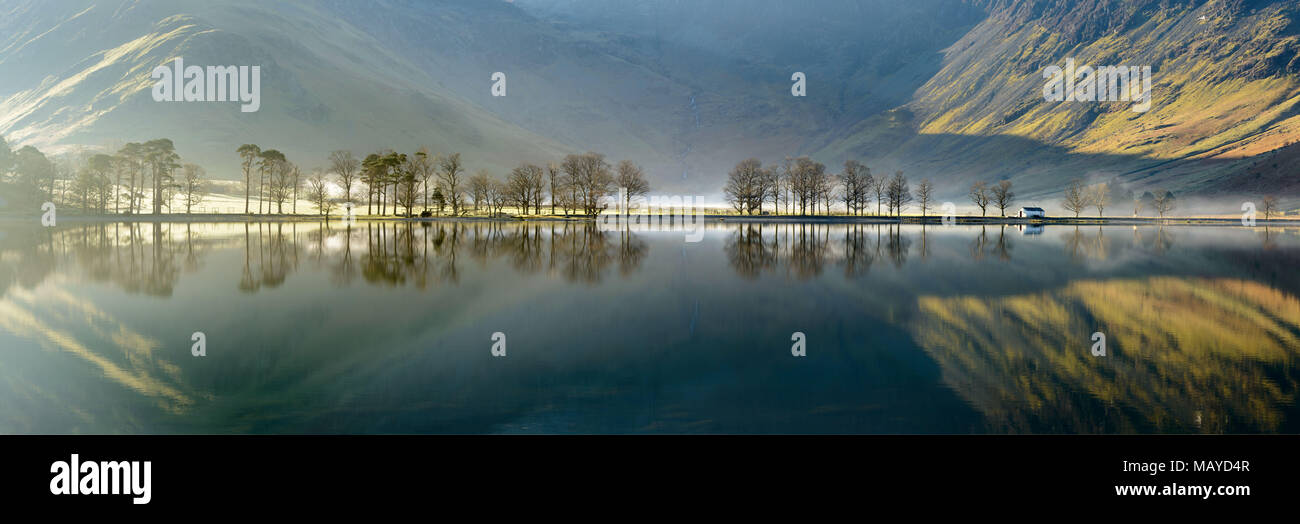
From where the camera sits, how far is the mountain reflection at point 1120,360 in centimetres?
877

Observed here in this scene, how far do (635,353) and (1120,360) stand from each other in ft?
26.6

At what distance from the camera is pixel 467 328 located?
48.8 feet

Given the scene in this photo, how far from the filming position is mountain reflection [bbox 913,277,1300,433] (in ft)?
28.8

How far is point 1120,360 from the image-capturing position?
11.8m

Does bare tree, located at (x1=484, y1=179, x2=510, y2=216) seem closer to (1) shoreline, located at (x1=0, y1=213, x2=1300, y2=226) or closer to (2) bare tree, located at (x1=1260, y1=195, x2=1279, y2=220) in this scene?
(1) shoreline, located at (x1=0, y1=213, x2=1300, y2=226)

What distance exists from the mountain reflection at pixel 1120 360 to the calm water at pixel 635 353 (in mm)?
57

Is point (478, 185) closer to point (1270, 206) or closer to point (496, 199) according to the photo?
point (496, 199)

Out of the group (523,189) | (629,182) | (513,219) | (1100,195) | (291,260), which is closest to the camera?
(291,260)

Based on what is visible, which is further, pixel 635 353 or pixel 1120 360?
pixel 635 353

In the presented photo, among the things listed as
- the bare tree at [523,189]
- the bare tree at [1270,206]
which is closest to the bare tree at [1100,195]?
the bare tree at [1270,206]

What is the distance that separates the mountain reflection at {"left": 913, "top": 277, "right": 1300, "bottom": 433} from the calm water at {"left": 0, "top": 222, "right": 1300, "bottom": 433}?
0.06 meters

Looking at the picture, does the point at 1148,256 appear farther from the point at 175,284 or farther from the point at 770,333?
the point at 175,284
